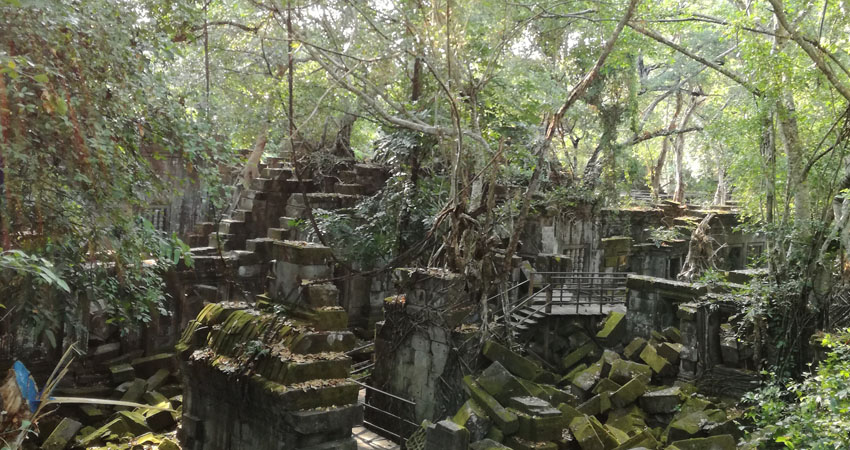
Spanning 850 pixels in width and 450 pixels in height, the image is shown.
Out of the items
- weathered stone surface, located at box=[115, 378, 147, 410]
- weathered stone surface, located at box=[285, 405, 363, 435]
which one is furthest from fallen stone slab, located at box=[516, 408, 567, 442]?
weathered stone surface, located at box=[115, 378, 147, 410]

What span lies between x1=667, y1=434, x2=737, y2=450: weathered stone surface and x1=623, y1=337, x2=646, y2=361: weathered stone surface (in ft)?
15.1

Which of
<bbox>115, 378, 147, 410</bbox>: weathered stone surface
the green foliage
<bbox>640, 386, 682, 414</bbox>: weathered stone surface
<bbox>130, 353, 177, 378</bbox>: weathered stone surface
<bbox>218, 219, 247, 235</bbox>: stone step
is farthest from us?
<bbox>218, 219, 247, 235</bbox>: stone step

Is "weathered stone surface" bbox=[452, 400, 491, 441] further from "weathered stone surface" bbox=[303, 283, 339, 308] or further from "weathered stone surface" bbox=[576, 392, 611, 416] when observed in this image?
"weathered stone surface" bbox=[576, 392, 611, 416]

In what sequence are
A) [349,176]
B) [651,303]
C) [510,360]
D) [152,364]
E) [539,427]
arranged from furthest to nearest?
1. [349,176]
2. [651,303]
3. [152,364]
4. [510,360]
5. [539,427]

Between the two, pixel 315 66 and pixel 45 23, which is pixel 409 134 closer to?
pixel 315 66

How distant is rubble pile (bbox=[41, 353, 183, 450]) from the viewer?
34.8ft

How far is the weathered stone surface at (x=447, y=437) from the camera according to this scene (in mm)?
6953

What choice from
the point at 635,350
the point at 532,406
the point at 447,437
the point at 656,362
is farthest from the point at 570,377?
the point at 447,437

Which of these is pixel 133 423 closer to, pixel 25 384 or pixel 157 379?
pixel 157 379

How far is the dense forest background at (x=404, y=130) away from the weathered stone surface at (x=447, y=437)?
3188mm

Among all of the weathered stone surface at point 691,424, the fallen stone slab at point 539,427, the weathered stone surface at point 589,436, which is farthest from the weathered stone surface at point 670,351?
the fallen stone slab at point 539,427

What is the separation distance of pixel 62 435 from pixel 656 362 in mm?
10490

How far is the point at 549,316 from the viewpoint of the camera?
14461 millimetres

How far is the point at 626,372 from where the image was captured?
37.0 feet
